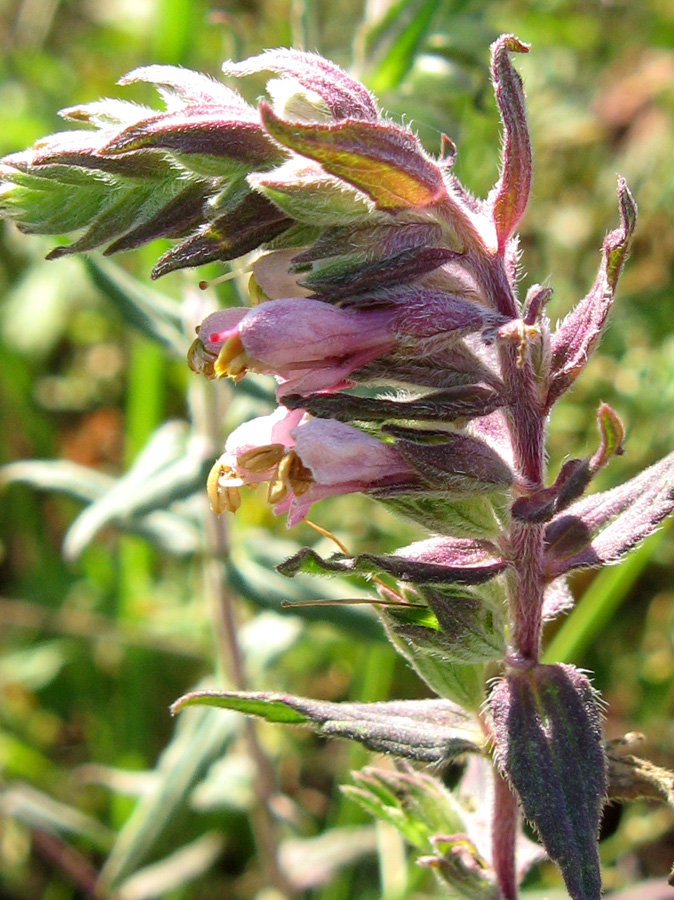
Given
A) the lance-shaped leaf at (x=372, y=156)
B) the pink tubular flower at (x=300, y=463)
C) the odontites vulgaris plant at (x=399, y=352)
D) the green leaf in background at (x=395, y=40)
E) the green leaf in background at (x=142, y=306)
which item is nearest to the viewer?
the lance-shaped leaf at (x=372, y=156)

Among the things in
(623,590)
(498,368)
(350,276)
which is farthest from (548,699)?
(623,590)

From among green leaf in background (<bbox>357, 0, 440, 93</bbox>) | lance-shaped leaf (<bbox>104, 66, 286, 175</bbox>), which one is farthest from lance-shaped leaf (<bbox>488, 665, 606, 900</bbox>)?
Answer: green leaf in background (<bbox>357, 0, 440, 93</bbox>)

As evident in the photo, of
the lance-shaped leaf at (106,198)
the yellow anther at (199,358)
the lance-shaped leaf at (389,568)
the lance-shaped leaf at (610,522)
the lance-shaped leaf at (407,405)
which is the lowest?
the lance-shaped leaf at (610,522)

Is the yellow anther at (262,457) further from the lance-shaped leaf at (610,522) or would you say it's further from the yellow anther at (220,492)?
the lance-shaped leaf at (610,522)

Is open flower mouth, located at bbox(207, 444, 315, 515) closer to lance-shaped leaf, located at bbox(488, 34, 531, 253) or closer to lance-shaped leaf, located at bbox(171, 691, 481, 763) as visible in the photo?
lance-shaped leaf, located at bbox(171, 691, 481, 763)

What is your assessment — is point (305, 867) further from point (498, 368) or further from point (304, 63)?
point (304, 63)

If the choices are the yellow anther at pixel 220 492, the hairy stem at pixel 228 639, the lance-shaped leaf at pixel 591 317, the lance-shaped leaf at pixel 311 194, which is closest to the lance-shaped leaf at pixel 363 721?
the yellow anther at pixel 220 492
